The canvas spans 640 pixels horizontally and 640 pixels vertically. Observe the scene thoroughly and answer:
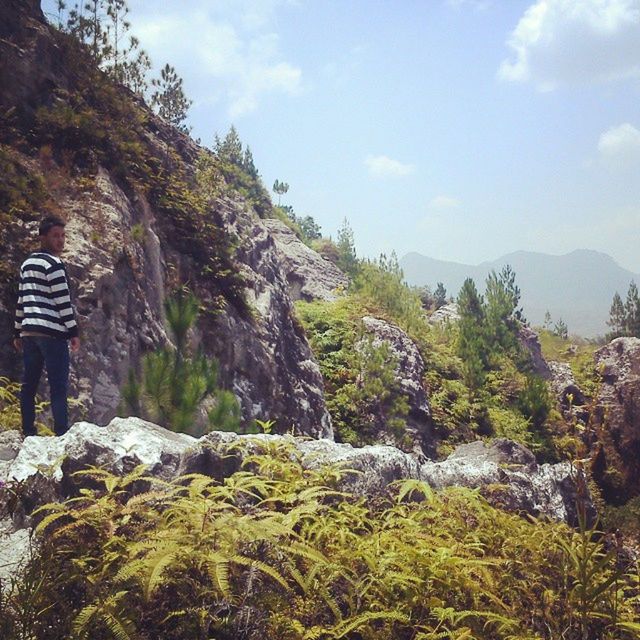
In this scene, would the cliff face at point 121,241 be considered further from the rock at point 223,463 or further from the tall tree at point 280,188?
the tall tree at point 280,188

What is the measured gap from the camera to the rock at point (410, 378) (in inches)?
699

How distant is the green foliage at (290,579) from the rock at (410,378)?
14.0 meters

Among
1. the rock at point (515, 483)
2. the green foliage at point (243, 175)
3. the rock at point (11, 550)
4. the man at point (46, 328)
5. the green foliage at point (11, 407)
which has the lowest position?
the rock at point (515, 483)

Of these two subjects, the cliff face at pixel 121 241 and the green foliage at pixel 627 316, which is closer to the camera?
the cliff face at pixel 121 241

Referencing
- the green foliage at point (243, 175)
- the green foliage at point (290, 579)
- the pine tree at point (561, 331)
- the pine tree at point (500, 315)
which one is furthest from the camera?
the pine tree at point (561, 331)

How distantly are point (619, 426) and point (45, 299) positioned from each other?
2101 cm

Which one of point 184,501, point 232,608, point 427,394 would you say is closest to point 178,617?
point 232,608

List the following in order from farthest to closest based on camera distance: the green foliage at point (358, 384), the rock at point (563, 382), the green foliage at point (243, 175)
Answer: the green foliage at point (243, 175) → the rock at point (563, 382) → the green foliage at point (358, 384)

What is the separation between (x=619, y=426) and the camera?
65.8 ft

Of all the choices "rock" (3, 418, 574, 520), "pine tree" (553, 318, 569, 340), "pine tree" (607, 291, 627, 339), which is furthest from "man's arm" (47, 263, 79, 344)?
"pine tree" (553, 318, 569, 340)

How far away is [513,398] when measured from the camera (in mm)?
22188

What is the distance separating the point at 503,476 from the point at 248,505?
213cm

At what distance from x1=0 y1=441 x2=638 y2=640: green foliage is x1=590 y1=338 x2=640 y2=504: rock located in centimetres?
1690

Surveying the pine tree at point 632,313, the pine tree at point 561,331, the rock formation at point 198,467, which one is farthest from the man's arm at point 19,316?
the pine tree at point 561,331
